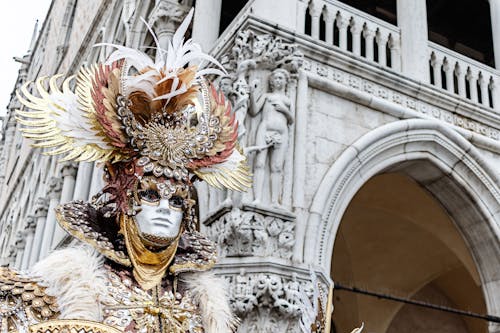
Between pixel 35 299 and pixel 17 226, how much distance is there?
15.8 m

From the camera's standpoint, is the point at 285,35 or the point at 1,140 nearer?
the point at 285,35

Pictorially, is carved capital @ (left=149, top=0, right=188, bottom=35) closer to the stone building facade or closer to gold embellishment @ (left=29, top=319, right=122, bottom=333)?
the stone building facade

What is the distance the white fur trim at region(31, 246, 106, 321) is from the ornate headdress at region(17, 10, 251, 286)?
0.26 ft

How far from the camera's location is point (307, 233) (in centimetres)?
543

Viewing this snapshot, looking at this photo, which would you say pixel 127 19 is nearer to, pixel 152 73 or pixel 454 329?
pixel 454 329

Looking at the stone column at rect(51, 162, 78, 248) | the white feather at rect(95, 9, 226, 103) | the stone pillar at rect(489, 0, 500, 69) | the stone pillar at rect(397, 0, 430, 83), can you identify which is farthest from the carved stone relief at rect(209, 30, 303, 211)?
the stone column at rect(51, 162, 78, 248)

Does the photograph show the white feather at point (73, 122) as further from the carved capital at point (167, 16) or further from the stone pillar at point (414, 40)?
the carved capital at point (167, 16)

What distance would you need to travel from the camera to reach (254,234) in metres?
5.16

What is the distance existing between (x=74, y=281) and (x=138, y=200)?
352mm

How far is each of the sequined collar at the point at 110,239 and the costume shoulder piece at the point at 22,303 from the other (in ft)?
0.79

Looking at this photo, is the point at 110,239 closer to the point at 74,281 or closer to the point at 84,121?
the point at 74,281

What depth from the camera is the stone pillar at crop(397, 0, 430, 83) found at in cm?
690

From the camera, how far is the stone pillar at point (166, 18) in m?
8.29

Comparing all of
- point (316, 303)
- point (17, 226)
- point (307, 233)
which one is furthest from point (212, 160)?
point (17, 226)
